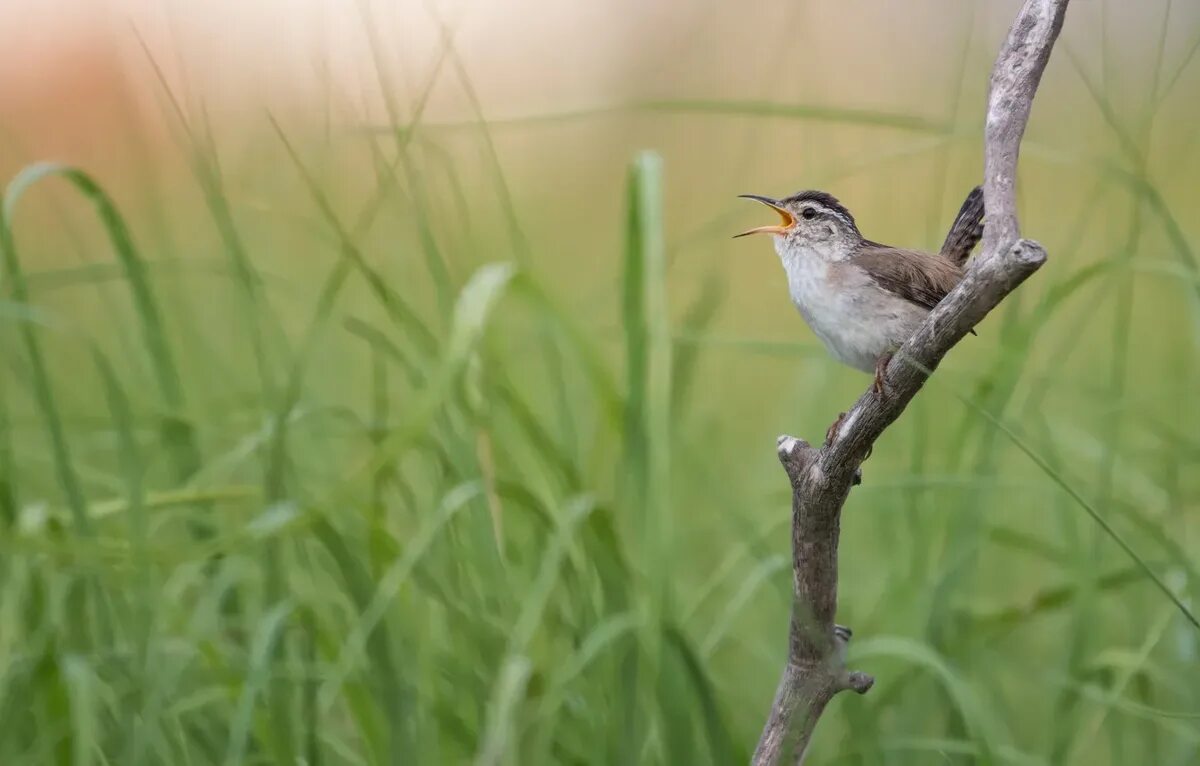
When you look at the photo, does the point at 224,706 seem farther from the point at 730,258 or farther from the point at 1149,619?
the point at 1149,619

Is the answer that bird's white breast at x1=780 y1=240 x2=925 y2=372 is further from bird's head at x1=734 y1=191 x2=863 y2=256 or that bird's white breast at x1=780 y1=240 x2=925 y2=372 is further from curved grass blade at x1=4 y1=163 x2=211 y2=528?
curved grass blade at x1=4 y1=163 x2=211 y2=528

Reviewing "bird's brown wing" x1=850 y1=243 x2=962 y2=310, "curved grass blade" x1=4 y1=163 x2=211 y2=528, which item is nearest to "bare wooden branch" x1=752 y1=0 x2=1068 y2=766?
"bird's brown wing" x1=850 y1=243 x2=962 y2=310

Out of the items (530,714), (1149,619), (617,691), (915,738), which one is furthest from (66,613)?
(1149,619)

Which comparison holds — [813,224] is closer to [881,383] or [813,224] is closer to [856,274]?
[856,274]

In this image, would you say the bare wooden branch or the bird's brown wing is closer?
the bare wooden branch

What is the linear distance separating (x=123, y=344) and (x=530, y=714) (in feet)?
4.99

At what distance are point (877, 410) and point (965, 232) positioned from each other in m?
0.70

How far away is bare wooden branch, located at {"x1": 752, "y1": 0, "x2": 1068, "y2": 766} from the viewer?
1350 millimetres

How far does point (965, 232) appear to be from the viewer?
2.11 m

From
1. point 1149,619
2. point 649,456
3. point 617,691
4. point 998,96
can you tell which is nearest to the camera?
point 998,96

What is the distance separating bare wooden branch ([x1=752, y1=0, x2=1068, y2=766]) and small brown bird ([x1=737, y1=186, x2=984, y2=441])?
27 centimetres

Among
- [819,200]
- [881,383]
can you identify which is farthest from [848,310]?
[881,383]

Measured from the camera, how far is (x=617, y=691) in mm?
2367

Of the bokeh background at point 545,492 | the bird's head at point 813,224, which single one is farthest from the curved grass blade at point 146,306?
the bird's head at point 813,224
